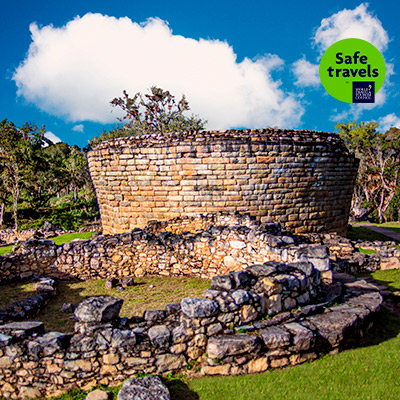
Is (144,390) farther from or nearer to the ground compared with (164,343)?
nearer to the ground

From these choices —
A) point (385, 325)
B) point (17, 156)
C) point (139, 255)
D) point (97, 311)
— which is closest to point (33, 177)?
point (17, 156)

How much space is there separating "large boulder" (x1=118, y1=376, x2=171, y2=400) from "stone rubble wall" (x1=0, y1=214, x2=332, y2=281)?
490 cm

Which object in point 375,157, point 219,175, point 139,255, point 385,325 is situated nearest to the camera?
point 385,325

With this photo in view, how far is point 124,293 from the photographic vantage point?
9.27m

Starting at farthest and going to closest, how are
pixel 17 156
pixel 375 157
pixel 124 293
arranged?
pixel 375 157 < pixel 17 156 < pixel 124 293

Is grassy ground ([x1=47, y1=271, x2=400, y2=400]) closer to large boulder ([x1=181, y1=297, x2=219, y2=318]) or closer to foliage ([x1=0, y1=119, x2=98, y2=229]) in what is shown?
large boulder ([x1=181, y1=297, x2=219, y2=318])

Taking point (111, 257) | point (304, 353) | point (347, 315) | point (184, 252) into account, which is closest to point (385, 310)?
point (347, 315)

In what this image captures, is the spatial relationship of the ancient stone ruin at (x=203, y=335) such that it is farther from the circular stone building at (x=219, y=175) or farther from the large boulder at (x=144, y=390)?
the circular stone building at (x=219, y=175)

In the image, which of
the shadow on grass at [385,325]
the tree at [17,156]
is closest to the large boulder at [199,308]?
the shadow on grass at [385,325]

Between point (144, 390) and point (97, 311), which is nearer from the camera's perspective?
point (144, 390)

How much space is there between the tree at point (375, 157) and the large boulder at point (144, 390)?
33927 mm

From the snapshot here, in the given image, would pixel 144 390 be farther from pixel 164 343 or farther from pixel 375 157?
pixel 375 157

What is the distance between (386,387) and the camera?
445 centimetres

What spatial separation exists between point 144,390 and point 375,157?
3782cm
